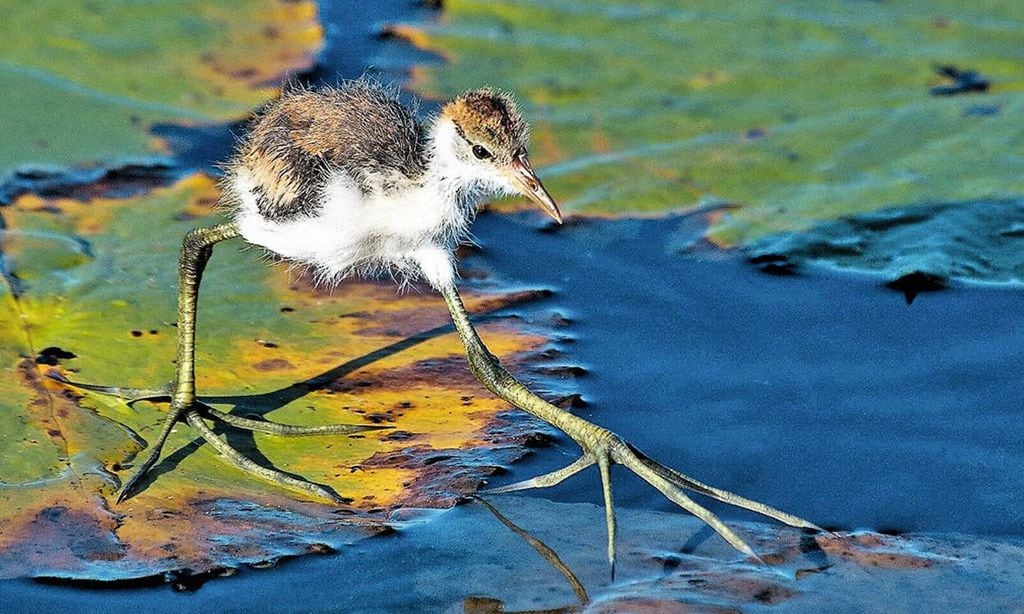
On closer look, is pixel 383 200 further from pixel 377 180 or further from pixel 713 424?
pixel 713 424

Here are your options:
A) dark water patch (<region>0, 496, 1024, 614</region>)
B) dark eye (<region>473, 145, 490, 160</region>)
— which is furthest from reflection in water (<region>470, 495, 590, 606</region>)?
dark eye (<region>473, 145, 490, 160</region>)

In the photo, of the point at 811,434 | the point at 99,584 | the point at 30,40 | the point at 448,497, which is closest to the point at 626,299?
the point at 811,434

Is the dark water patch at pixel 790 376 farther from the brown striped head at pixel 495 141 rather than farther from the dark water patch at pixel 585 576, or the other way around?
the brown striped head at pixel 495 141

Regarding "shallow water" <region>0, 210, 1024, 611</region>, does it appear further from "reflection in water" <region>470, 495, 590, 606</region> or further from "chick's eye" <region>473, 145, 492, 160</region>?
"chick's eye" <region>473, 145, 492, 160</region>

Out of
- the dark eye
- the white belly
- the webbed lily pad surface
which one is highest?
the webbed lily pad surface

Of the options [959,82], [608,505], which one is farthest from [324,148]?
[959,82]

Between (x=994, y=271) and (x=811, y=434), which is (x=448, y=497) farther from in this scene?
(x=994, y=271)

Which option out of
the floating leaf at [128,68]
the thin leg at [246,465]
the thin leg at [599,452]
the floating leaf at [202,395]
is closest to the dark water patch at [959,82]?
the floating leaf at [202,395]
